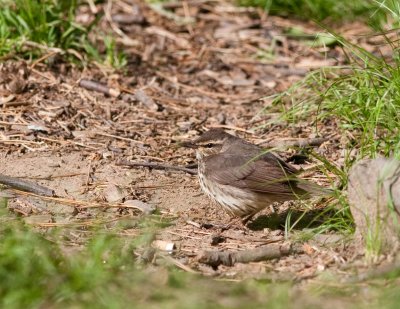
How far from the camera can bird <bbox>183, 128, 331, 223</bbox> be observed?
24.3ft

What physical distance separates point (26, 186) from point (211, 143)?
1.70 m

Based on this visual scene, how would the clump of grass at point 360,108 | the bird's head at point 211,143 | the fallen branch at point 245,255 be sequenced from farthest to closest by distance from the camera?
the bird's head at point 211,143, the clump of grass at point 360,108, the fallen branch at point 245,255

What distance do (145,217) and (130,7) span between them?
5429mm

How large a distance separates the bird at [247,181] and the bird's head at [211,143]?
6 cm

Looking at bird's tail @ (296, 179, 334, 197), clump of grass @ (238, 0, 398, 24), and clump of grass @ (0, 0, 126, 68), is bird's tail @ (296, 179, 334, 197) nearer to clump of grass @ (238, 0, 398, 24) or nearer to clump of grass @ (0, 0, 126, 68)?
clump of grass @ (0, 0, 126, 68)

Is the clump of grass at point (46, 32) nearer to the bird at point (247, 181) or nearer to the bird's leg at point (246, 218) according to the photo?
the bird at point (247, 181)

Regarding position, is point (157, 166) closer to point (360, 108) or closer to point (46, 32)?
point (360, 108)

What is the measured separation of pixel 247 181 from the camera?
7.61m

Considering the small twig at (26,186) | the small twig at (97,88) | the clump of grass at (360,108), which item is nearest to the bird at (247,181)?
the clump of grass at (360,108)

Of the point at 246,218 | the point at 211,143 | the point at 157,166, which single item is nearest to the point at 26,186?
the point at 157,166

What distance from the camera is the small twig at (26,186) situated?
25.6ft

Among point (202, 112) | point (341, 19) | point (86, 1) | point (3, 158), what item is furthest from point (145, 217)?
point (341, 19)

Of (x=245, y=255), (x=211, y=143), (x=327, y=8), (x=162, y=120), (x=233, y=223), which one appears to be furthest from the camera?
(x=327, y=8)

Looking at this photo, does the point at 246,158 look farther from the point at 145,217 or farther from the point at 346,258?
the point at 346,258
